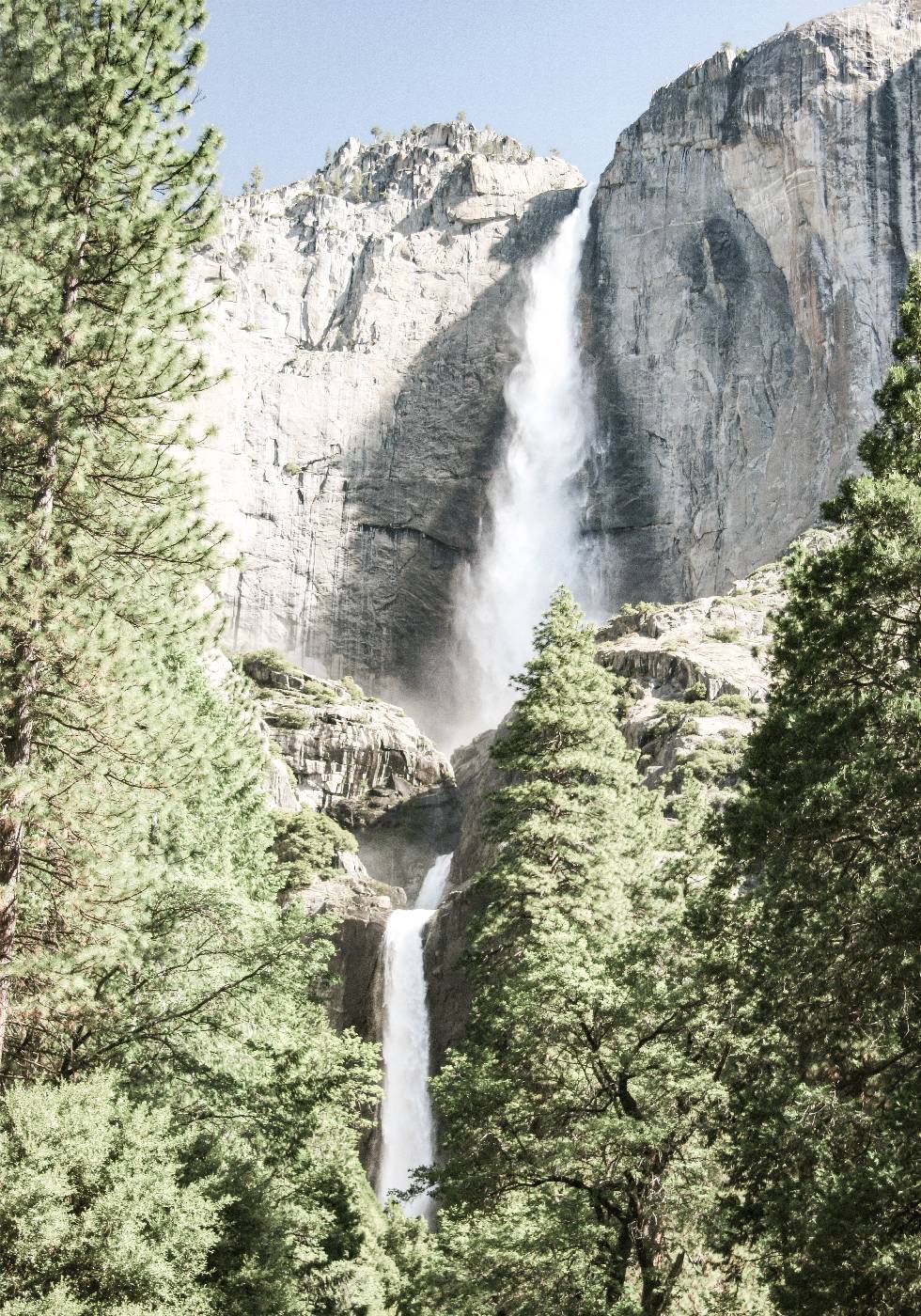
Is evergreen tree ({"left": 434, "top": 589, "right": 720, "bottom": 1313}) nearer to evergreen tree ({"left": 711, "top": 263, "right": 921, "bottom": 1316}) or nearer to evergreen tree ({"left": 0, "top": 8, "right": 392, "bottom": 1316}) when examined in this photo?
evergreen tree ({"left": 711, "top": 263, "right": 921, "bottom": 1316})

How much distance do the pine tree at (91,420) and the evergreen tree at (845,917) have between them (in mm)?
6051

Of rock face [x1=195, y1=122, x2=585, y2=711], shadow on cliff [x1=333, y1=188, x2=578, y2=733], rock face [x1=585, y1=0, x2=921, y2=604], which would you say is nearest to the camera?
rock face [x1=585, y1=0, x2=921, y2=604]

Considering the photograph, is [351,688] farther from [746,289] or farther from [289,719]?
[746,289]

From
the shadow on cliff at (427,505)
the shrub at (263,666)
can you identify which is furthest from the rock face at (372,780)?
the shadow on cliff at (427,505)

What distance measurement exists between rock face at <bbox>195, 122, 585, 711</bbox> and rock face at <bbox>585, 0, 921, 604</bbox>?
770 centimetres

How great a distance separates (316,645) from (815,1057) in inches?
2459

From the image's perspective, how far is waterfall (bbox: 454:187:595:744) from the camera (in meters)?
73.2

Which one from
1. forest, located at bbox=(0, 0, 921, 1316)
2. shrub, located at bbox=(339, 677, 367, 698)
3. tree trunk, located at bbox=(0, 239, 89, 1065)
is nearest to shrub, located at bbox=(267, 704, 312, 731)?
shrub, located at bbox=(339, 677, 367, 698)

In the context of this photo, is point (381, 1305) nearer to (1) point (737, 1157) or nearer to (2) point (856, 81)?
(1) point (737, 1157)

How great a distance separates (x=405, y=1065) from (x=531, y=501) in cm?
4709

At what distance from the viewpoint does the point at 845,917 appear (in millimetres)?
11234

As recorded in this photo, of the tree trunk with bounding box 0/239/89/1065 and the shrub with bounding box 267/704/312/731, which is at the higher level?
the shrub with bounding box 267/704/312/731

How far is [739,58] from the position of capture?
75062 mm

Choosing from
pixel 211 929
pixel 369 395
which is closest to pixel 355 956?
pixel 211 929
